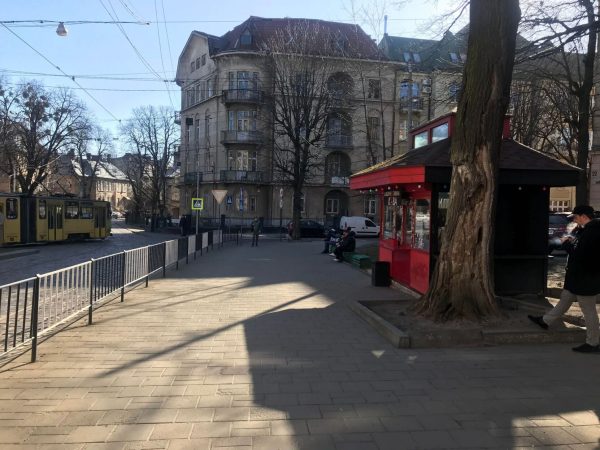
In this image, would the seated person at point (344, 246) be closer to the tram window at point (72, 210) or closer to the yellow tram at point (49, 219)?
the yellow tram at point (49, 219)

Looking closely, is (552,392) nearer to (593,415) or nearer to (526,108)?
(593,415)

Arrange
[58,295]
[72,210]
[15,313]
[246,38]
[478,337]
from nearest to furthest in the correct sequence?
[15,313]
[58,295]
[478,337]
[72,210]
[246,38]

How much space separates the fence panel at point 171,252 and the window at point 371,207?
38808mm

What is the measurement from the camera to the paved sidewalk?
3.83 meters

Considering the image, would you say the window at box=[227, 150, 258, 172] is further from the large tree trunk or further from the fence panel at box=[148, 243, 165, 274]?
the large tree trunk

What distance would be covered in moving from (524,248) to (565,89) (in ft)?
38.1

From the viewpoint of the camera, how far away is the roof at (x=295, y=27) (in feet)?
111

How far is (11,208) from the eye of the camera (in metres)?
25.8

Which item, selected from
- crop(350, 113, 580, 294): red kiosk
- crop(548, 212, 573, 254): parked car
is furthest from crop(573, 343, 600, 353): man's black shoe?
crop(548, 212, 573, 254): parked car

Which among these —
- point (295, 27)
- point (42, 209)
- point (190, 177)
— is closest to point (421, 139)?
point (42, 209)

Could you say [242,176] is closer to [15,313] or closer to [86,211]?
[86,211]

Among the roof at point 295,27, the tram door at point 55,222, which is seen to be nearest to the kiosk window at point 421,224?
the roof at point 295,27

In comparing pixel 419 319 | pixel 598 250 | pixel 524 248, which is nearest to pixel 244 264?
pixel 524 248

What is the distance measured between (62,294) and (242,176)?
144ft
